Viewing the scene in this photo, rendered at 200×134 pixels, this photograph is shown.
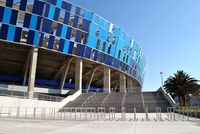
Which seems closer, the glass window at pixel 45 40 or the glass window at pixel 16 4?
the glass window at pixel 16 4

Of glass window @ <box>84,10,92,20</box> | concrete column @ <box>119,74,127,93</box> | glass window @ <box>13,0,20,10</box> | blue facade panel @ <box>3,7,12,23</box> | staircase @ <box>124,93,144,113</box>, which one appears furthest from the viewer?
concrete column @ <box>119,74,127,93</box>

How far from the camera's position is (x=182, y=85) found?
35.4m

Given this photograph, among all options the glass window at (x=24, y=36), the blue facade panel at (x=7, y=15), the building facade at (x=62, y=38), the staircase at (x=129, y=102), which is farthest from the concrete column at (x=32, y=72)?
the staircase at (x=129, y=102)

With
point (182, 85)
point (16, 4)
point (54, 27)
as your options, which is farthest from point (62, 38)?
point (182, 85)

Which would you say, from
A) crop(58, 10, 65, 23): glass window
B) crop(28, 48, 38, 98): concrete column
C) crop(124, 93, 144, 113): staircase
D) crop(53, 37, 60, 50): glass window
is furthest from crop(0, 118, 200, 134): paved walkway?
crop(58, 10, 65, 23): glass window

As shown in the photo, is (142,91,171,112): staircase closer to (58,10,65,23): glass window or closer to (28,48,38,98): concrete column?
(28,48,38,98): concrete column

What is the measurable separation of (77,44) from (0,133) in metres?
35.2

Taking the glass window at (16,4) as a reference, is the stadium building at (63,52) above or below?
below

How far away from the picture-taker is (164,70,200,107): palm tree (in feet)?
116

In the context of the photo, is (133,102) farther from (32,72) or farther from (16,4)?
(16,4)

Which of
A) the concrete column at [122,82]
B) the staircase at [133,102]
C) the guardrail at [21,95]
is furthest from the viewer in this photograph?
the concrete column at [122,82]

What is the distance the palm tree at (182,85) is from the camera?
35.3m

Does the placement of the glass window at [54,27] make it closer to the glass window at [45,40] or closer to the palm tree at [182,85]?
the glass window at [45,40]

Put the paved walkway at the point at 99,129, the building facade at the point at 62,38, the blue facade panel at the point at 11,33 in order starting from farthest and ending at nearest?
the building facade at the point at 62,38 < the blue facade panel at the point at 11,33 < the paved walkway at the point at 99,129
